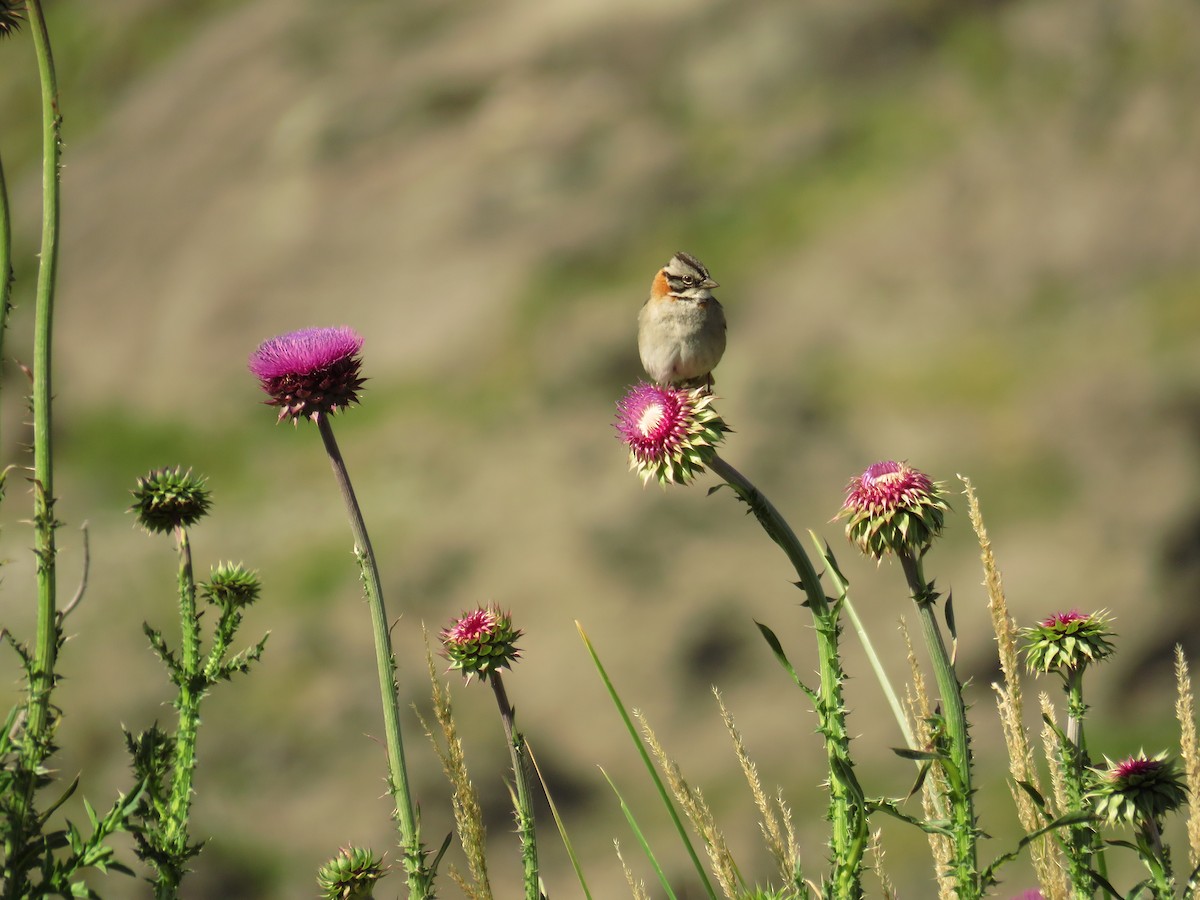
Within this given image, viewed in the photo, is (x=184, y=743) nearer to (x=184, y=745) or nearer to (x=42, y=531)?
(x=184, y=745)

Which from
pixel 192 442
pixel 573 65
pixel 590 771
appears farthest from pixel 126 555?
pixel 573 65

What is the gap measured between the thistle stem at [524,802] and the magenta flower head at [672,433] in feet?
2.60

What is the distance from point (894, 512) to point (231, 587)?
2230mm

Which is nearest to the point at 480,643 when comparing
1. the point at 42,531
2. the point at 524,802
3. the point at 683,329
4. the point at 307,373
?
the point at 524,802

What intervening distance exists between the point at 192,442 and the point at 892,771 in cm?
1128

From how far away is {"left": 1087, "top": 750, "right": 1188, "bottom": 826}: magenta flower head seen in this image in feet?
10.4

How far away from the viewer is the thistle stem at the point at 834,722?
9.75 ft

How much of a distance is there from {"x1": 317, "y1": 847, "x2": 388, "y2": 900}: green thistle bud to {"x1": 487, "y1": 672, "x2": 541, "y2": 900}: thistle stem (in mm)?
416

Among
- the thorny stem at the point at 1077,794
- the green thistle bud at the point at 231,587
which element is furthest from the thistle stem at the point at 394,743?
the thorny stem at the point at 1077,794

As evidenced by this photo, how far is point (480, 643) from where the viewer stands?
3.69 metres

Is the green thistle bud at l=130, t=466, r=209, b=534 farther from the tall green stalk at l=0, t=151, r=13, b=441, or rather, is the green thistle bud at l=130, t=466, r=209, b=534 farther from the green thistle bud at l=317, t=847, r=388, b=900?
the green thistle bud at l=317, t=847, r=388, b=900

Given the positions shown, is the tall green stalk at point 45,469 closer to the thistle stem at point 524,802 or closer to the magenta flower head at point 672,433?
the thistle stem at point 524,802

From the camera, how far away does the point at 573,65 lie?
2094cm

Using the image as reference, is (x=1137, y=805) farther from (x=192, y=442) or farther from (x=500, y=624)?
(x=192, y=442)
